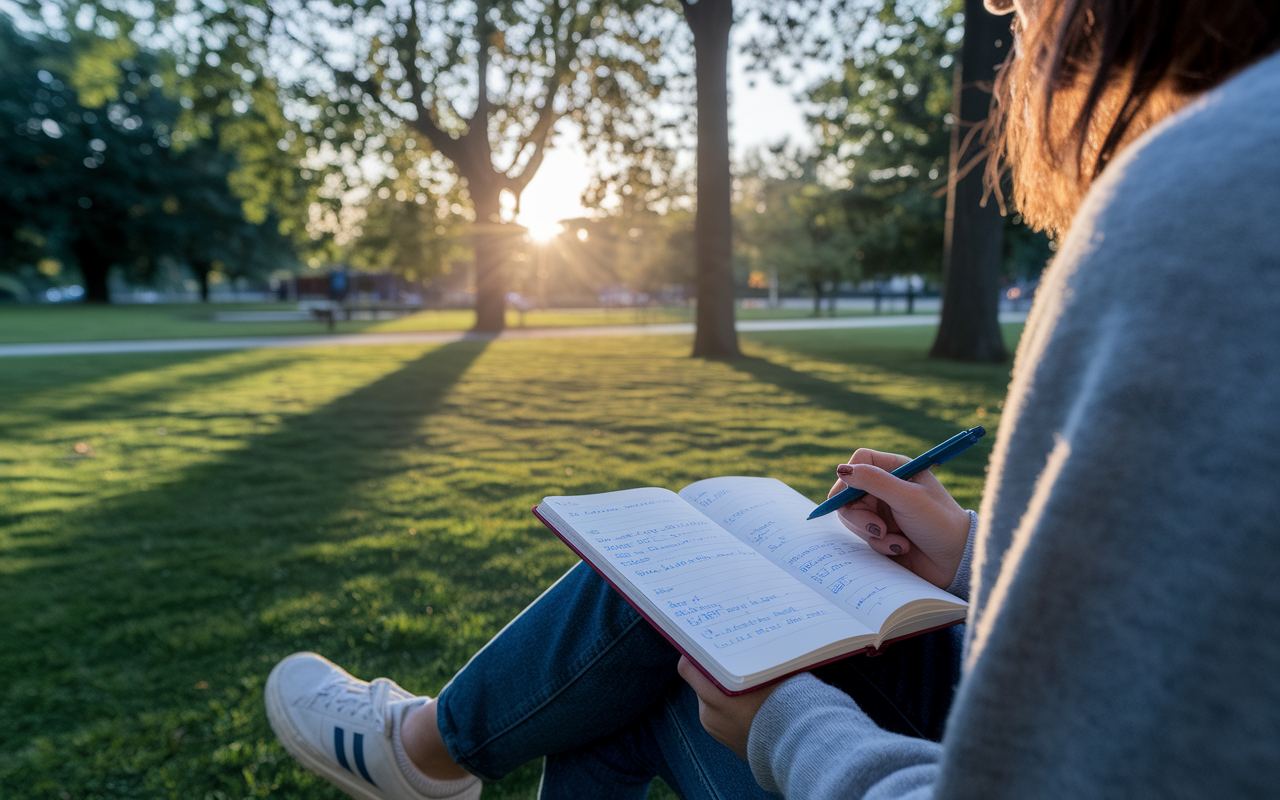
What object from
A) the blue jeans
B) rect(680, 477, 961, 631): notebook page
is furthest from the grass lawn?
rect(680, 477, 961, 631): notebook page

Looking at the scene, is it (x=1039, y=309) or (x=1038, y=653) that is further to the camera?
(x=1039, y=309)

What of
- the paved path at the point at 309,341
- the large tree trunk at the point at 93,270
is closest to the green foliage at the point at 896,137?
the paved path at the point at 309,341

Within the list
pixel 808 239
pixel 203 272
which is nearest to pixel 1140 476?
pixel 808 239

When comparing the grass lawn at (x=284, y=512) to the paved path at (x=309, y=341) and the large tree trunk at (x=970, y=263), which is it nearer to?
the large tree trunk at (x=970, y=263)

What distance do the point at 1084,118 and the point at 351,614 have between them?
114 inches

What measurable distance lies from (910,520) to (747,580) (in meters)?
0.32

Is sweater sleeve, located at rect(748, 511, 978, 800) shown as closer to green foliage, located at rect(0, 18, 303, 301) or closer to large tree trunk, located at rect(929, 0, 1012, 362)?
large tree trunk, located at rect(929, 0, 1012, 362)

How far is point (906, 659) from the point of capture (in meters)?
1.15

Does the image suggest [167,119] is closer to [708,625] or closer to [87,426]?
[87,426]

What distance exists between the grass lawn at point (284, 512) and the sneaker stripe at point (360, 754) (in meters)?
0.39

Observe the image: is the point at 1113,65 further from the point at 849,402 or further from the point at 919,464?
the point at 849,402

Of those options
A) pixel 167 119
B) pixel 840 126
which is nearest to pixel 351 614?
pixel 840 126

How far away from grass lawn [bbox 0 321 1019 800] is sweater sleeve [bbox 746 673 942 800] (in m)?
1.41

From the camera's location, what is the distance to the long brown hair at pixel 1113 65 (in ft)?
2.03
